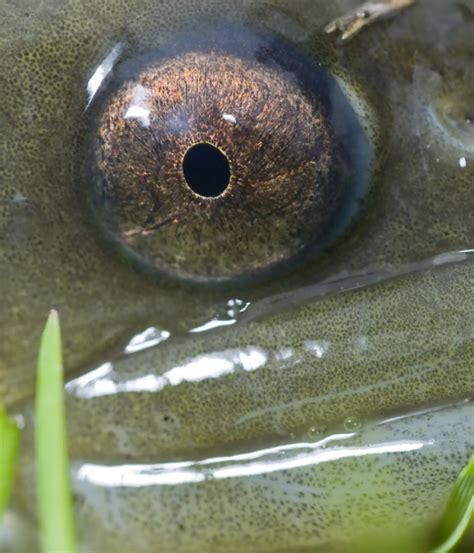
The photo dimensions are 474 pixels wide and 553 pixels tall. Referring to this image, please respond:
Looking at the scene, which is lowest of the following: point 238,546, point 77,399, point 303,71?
point 238,546

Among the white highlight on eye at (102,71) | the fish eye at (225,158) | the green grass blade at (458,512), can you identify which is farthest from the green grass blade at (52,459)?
the green grass blade at (458,512)

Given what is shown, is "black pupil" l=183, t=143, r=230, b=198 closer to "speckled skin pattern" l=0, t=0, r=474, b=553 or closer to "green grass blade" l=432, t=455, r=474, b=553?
"speckled skin pattern" l=0, t=0, r=474, b=553

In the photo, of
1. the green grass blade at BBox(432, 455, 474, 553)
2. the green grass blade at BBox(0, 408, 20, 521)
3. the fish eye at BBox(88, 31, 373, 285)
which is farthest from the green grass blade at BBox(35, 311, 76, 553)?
the green grass blade at BBox(432, 455, 474, 553)

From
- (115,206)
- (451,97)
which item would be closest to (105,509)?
(115,206)

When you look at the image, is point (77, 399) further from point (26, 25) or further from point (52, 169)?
point (26, 25)

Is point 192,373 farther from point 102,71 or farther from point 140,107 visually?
point 102,71

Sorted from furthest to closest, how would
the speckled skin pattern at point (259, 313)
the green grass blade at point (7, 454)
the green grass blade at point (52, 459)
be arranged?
1. the speckled skin pattern at point (259, 313)
2. the green grass blade at point (7, 454)
3. the green grass blade at point (52, 459)

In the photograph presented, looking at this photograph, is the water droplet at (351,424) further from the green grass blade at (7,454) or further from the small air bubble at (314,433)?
the green grass blade at (7,454)
